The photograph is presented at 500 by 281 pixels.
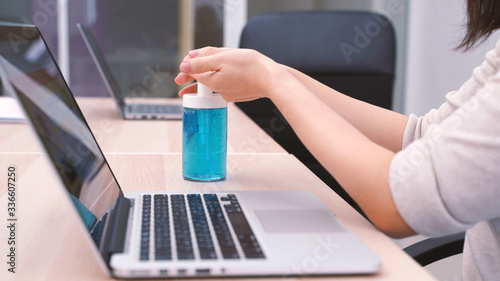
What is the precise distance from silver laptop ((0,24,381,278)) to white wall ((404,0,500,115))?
4.55 feet

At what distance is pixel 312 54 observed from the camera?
6.06 ft

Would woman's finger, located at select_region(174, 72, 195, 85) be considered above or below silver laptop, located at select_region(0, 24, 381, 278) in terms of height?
above

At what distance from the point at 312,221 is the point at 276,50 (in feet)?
4.24

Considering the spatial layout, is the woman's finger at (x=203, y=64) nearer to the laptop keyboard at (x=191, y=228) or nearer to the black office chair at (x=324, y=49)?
the laptop keyboard at (x=191, y=228)

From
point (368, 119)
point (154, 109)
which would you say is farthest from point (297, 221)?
point (154, 109)

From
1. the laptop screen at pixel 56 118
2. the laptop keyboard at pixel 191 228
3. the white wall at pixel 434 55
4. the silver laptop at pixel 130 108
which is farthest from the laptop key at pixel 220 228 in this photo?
the white wall at pixel 434 55

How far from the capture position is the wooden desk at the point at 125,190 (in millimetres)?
515

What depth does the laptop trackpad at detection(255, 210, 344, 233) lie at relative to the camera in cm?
59

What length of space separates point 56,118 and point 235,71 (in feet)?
0.87

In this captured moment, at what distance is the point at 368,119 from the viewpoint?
945mm

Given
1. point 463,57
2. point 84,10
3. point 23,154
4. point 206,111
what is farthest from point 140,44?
point 206,111


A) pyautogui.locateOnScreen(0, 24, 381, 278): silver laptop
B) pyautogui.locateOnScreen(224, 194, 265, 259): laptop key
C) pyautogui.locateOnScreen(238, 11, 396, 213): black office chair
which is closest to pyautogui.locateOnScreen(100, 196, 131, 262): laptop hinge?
pyautogui.locateOnScreen(0, 24, 381, 278): silver laptop

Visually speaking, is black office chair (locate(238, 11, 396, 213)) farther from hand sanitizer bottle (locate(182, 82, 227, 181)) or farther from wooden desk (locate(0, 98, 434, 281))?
hand sanitizer bottle (locate(182, 82, 227, 181))

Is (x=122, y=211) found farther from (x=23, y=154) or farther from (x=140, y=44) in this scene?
(x=140, y=44)
